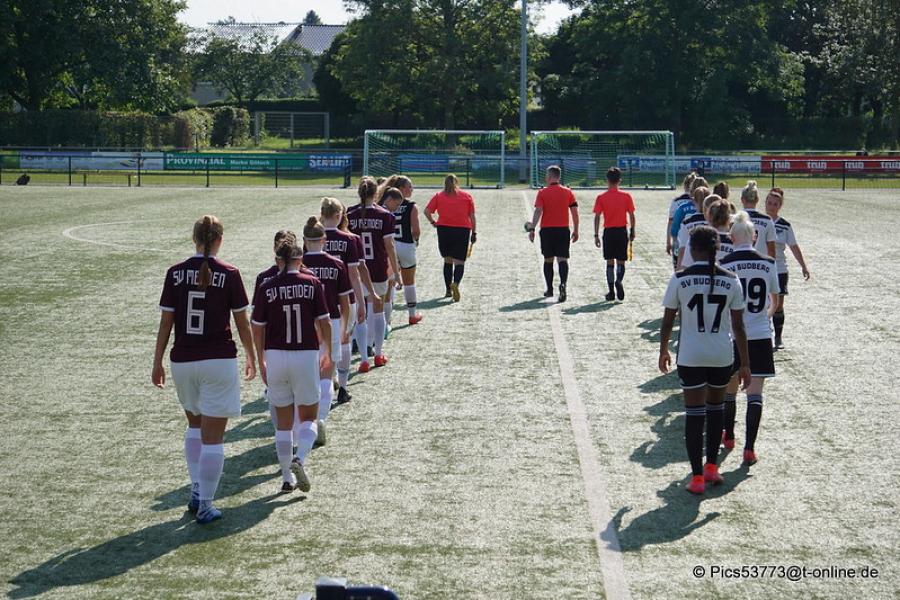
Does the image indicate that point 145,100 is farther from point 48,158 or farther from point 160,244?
point 160,244

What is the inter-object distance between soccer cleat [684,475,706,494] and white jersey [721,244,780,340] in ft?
4.44

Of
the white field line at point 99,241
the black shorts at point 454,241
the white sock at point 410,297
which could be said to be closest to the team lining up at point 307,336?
the white sock at point 410,297

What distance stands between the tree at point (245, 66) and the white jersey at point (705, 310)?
7674cm

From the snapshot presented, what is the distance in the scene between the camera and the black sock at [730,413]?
8781mm

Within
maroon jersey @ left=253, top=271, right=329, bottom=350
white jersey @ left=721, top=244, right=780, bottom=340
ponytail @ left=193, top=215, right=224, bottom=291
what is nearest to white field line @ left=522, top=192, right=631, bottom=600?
white jersey @ left=721, top=244, right=780, bottom=340

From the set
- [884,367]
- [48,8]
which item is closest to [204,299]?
[884,367]

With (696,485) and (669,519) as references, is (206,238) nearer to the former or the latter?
(669,519)

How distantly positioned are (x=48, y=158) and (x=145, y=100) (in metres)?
13.8

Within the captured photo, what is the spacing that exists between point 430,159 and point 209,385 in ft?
135

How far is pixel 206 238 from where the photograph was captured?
24.3ft

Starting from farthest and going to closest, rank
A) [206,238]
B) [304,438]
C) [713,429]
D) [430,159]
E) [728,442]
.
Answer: [430,159] → [728,442] → [713,429] → [304,438] → [206,238]

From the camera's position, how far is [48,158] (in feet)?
155

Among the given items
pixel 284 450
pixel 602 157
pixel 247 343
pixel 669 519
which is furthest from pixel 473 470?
pixel 602 157

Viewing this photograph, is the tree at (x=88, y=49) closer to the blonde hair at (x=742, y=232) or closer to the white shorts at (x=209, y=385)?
the white shorts at (x=209, y=385)
